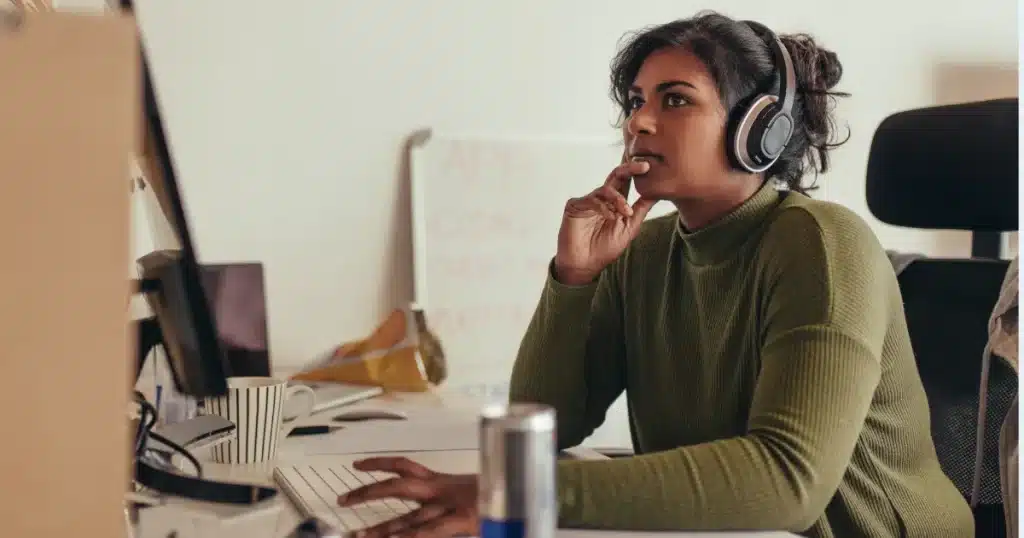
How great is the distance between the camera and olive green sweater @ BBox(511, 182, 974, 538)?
879 millimetres

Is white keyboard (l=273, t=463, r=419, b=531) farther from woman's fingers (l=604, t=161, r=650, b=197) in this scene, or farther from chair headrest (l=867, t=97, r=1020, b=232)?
chair headrest (l=867, t=97, r=1020, b=232)

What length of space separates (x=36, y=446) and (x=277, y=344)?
60.9 inches

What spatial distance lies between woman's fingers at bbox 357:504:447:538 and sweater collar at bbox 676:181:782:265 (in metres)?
0.54

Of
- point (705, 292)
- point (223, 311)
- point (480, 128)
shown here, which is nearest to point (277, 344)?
point (223, 311)

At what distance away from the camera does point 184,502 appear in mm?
861

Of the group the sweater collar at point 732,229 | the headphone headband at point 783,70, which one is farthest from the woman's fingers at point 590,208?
the headphone headband at point 783,70

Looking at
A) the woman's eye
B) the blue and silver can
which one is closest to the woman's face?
the woman's eye

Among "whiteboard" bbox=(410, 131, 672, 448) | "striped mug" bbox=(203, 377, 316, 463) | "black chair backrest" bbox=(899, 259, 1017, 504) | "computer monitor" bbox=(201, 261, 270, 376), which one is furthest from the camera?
"whiteboard" bbox=(410, 131, 672, 448)

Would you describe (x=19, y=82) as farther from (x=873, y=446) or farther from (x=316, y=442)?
(x=873, y=446)

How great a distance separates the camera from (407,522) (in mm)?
817

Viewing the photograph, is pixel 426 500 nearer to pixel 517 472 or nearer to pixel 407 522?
pixel 407 522

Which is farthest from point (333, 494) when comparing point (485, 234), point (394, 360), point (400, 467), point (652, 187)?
point (485, 234)

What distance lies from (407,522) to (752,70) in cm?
71

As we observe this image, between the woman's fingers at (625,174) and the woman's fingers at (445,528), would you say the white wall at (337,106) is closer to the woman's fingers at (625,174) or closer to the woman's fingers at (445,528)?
the woman's fingers at (625,174)
